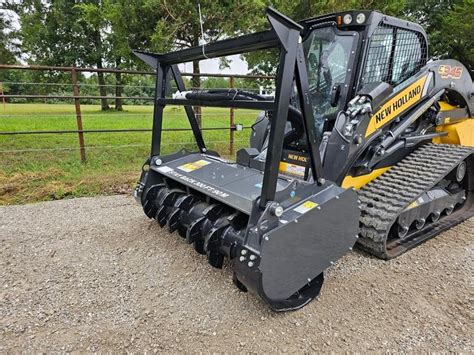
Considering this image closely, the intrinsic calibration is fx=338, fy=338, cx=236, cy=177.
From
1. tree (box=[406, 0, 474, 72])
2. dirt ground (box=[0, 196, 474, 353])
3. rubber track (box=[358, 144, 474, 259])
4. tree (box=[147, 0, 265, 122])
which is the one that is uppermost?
tree (box=[406, 0, 474, 72])

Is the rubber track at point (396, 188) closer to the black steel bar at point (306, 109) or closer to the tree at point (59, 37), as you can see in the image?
the black steel bar at point (306, 109)

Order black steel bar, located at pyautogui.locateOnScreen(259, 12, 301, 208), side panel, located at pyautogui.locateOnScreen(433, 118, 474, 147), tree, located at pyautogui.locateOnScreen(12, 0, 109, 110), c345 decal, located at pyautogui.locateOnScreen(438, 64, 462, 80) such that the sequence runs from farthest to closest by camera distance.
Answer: tree, located at pyautogui.locateOnScreen(12, 0, 109, 110), side panel, located at pyautogui.locateOnScreen(433, 118, 474, 147), c345 decal, located at pyautogui.locateOnScreen(438, 64, 462, 80), black steel bar, located at pyautogui.locateOnScreen(259, 12, 301, 208)

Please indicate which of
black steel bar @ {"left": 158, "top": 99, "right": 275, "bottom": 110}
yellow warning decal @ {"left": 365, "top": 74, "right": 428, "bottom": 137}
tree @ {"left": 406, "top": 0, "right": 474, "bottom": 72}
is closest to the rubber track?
yellow warning decal @ {"left": 365, "top": 74, "right": 428, "bottom": 137}

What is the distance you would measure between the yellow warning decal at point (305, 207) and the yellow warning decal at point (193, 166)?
4.26ft

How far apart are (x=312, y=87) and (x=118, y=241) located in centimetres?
237

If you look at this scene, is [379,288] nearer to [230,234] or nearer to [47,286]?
[230,234]

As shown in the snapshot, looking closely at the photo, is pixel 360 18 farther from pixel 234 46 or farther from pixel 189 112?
pixel 189 112

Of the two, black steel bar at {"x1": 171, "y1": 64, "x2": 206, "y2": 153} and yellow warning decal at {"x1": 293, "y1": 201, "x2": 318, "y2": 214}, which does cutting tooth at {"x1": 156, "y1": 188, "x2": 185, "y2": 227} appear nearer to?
black steel bar at {"x1": 171, "y1": 64, "x2": 206, "y2": 153}

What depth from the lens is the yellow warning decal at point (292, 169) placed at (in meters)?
2.98

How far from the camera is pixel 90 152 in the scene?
6.94 m

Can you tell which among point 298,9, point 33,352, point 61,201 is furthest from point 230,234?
point 298,9

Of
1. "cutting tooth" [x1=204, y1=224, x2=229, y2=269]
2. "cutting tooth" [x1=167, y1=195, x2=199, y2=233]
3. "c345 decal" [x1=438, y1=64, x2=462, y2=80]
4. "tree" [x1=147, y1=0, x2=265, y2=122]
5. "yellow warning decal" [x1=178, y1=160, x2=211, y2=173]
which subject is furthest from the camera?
"tree" [x1=147, y1=0, x2=265, y2=122]

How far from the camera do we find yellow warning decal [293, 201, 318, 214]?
217cm

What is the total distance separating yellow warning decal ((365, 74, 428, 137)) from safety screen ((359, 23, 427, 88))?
0.63 ft
